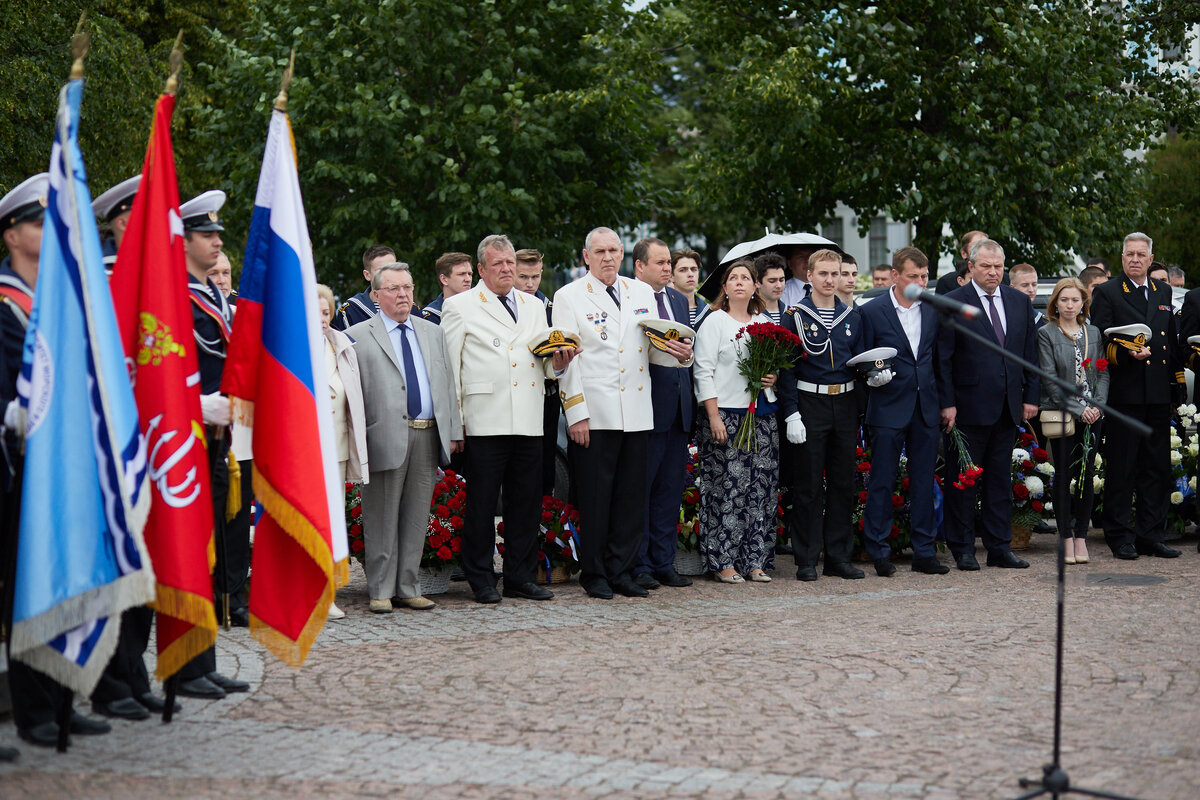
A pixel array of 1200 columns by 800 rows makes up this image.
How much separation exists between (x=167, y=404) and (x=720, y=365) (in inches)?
187

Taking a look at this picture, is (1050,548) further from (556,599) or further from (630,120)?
(630,120)

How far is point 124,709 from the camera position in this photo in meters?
6.05

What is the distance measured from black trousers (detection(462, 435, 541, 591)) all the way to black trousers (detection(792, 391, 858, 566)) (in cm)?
197

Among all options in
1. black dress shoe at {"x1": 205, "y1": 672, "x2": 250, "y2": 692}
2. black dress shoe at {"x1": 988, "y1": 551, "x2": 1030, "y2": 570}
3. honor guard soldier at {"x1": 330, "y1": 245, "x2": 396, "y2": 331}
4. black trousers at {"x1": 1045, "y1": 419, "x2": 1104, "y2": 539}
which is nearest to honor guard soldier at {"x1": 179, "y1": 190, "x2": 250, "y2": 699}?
black dress shoe at {"x1": 205, "y1": 672, "x2": 250, "y2": 692}

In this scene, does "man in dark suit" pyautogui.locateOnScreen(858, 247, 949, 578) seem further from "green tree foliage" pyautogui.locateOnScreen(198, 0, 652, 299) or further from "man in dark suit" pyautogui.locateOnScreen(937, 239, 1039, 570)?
"green tree foliage" pyautogui.locateOnScreen(198, 0, 652, 299)

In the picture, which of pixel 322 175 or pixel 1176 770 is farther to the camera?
pixel 322 175

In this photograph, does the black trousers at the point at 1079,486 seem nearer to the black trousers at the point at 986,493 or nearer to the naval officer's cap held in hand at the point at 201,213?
the black trousers at the point at 986,493

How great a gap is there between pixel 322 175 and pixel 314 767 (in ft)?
49.0

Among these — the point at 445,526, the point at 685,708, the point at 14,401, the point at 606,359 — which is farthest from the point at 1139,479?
the point at 14,401

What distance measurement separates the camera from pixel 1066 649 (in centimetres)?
738

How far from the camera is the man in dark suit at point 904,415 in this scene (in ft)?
33.3

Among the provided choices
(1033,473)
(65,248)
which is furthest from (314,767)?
(1033,473)

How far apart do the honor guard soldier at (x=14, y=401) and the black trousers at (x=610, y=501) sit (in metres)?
4.00

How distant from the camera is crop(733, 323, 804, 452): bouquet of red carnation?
31.3ft
